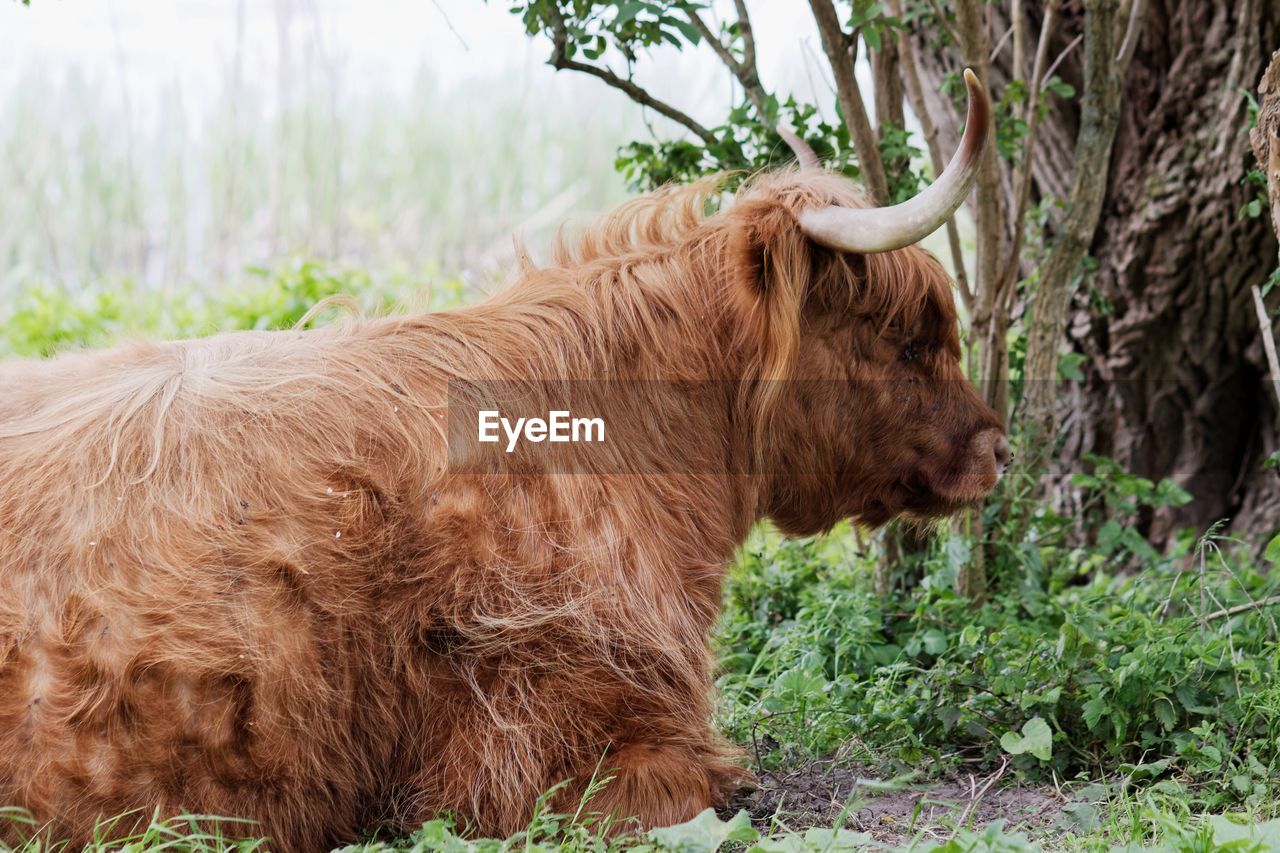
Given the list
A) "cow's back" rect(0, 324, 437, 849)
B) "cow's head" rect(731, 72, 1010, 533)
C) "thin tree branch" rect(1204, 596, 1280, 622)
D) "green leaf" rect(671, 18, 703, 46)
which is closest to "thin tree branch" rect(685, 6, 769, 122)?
"green leaf" rect(671, 18, 703, 46)

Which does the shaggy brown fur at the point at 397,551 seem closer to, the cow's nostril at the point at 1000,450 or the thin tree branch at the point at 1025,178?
the cow's nostril at the point at 1000,450

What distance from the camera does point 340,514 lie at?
291 centimetres

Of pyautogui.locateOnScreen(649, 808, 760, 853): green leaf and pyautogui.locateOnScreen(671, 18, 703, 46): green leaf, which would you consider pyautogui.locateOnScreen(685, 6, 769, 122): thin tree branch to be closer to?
pyautogui.locateOnScreen(671, 18, 703, 46): green leaf

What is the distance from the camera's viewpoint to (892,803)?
130 inches

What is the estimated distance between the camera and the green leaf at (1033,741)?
324 centimetres

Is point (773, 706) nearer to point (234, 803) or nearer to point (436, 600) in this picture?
point (436, 600)

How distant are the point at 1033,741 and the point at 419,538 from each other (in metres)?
1.61

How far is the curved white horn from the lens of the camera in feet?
13.1

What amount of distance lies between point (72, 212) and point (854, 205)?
33.0 feet

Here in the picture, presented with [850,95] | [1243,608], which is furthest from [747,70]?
[1243,608]

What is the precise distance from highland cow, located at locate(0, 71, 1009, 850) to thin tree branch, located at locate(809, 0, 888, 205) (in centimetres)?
64

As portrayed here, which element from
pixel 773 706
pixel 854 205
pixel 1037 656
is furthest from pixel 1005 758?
pixel 854 205

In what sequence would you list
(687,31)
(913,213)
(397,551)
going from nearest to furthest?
(397,551)
(913,213)
(687,31)

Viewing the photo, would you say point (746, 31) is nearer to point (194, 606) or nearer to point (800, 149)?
point (800, 149)
